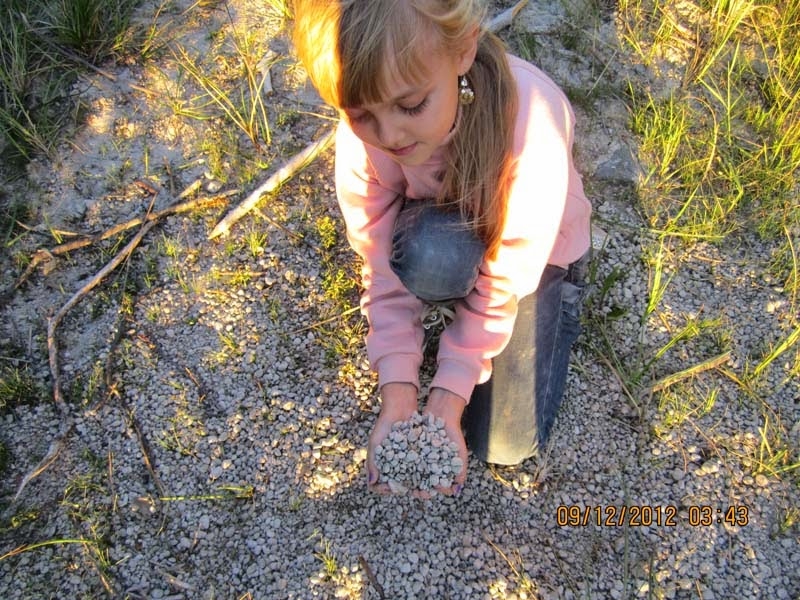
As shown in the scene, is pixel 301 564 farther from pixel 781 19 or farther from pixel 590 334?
pixel 781 19

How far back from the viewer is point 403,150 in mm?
1497

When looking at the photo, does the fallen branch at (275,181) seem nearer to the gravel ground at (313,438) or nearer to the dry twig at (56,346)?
the gravel ground at (313,438)

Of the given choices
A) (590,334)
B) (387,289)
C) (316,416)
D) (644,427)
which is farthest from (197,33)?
(644,427)

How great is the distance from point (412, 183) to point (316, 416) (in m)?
0.70

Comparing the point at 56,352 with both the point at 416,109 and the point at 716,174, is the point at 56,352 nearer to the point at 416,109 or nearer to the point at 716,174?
A: the point at 416,109

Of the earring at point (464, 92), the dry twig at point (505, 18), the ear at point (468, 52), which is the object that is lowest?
the dry twig at point (505, 18)

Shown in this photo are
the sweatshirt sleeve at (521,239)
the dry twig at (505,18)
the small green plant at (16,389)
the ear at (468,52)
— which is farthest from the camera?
the dry twig at (505,18)

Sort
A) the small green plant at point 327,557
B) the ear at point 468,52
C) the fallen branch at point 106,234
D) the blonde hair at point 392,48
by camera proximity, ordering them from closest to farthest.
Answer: the blonde hair at point 392,48
the ear at point 468,52
the small green plant at point 327,557
the fallen branch at point 106,234

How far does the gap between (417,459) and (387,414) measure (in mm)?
159

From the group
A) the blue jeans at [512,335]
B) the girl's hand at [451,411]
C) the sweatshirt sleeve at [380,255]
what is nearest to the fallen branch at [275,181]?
the sweatshirt sleeve at [380,255]

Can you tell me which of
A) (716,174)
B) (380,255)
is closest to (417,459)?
(380,255)

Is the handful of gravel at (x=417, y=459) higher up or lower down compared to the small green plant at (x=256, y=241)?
lower down

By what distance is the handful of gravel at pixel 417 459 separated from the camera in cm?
176
